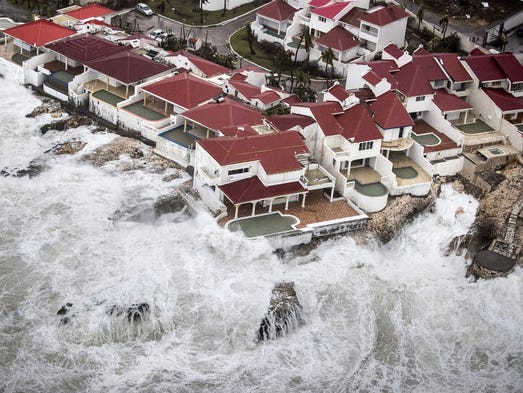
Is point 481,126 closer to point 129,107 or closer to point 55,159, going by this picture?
point 129,107

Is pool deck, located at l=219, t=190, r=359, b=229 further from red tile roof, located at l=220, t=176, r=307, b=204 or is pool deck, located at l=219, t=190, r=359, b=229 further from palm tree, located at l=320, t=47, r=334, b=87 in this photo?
palm tree, located at l=320, t=47, r=334, b=87

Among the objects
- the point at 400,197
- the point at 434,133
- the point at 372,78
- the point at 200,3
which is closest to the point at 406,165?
the point at 400,197

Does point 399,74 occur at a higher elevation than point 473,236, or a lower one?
higher

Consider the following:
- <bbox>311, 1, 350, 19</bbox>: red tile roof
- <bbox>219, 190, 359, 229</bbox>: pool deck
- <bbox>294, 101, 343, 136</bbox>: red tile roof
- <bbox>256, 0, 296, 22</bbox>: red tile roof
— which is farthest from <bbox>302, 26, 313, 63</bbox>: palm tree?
<bbox>219, 190, 359, 229</bbox>: pool deck

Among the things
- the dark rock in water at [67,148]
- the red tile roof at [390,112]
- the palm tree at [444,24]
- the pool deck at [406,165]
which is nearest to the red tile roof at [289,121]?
the red tile roof at [390,112]

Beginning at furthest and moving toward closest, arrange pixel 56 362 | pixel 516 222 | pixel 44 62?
pixel 44 62
pixel 516 222
pixel 56 362

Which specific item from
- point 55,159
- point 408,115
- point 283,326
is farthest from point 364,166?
point 55,159

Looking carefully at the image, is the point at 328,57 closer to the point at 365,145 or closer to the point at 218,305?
the point at 365,145

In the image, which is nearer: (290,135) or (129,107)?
(290,135)
